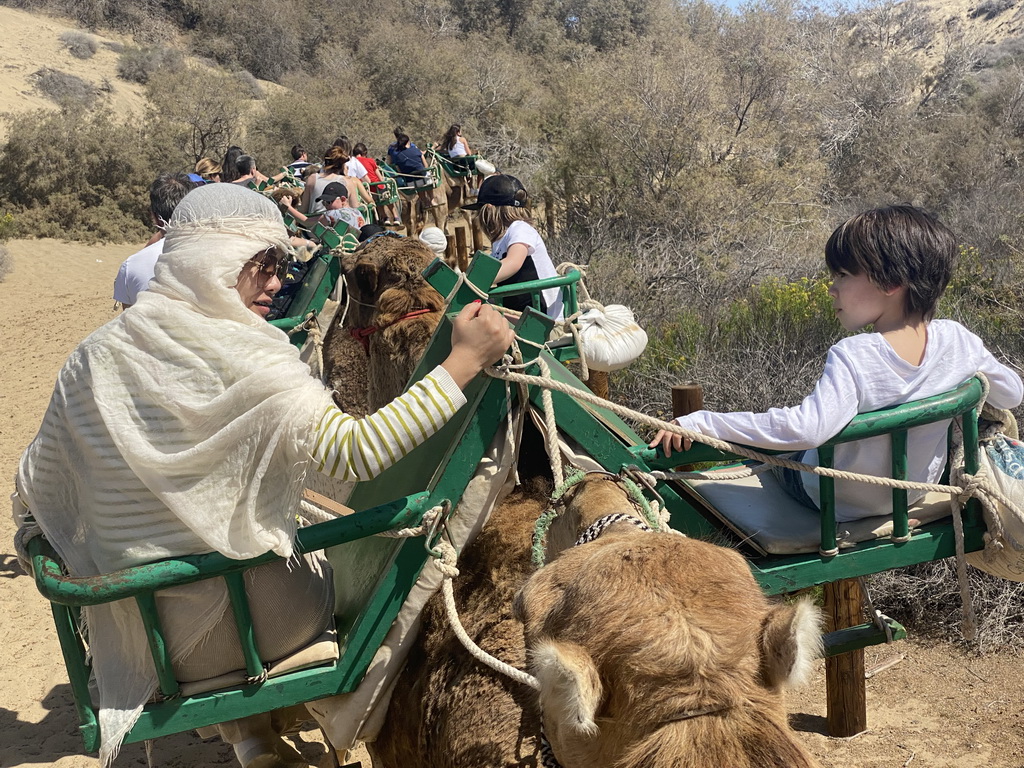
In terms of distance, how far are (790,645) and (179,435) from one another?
1371 millimetres

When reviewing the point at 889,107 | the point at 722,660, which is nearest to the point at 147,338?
the point at 722,660

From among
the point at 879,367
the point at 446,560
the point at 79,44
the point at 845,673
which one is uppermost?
the point at 79,44

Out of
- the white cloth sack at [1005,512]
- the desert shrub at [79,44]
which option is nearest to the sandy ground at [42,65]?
the desert shrub at [79,44]

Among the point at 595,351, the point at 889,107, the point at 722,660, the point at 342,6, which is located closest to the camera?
the point at 722,660

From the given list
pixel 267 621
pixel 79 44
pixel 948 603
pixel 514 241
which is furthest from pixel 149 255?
pixel 79 44

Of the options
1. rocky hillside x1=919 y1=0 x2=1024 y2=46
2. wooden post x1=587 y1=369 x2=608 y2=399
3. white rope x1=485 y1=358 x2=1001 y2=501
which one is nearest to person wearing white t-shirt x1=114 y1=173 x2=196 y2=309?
wooden post x1=587 y1=369 x2=608 y2=399

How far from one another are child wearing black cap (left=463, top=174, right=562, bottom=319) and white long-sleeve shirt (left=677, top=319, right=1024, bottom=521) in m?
3.22

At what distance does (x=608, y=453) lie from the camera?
7.41 ft

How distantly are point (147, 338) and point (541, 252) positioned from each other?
4087mm

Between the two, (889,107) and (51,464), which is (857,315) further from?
(889,107)

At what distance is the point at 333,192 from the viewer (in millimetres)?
9836

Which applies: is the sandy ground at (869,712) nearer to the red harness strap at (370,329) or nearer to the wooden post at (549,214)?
the red harness strap at (370,329)

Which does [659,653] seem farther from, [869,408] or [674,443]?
[869,408]

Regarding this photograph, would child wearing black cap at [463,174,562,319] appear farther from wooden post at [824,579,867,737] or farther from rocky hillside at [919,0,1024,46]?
rocky hillside at [919,0,1024,46]
